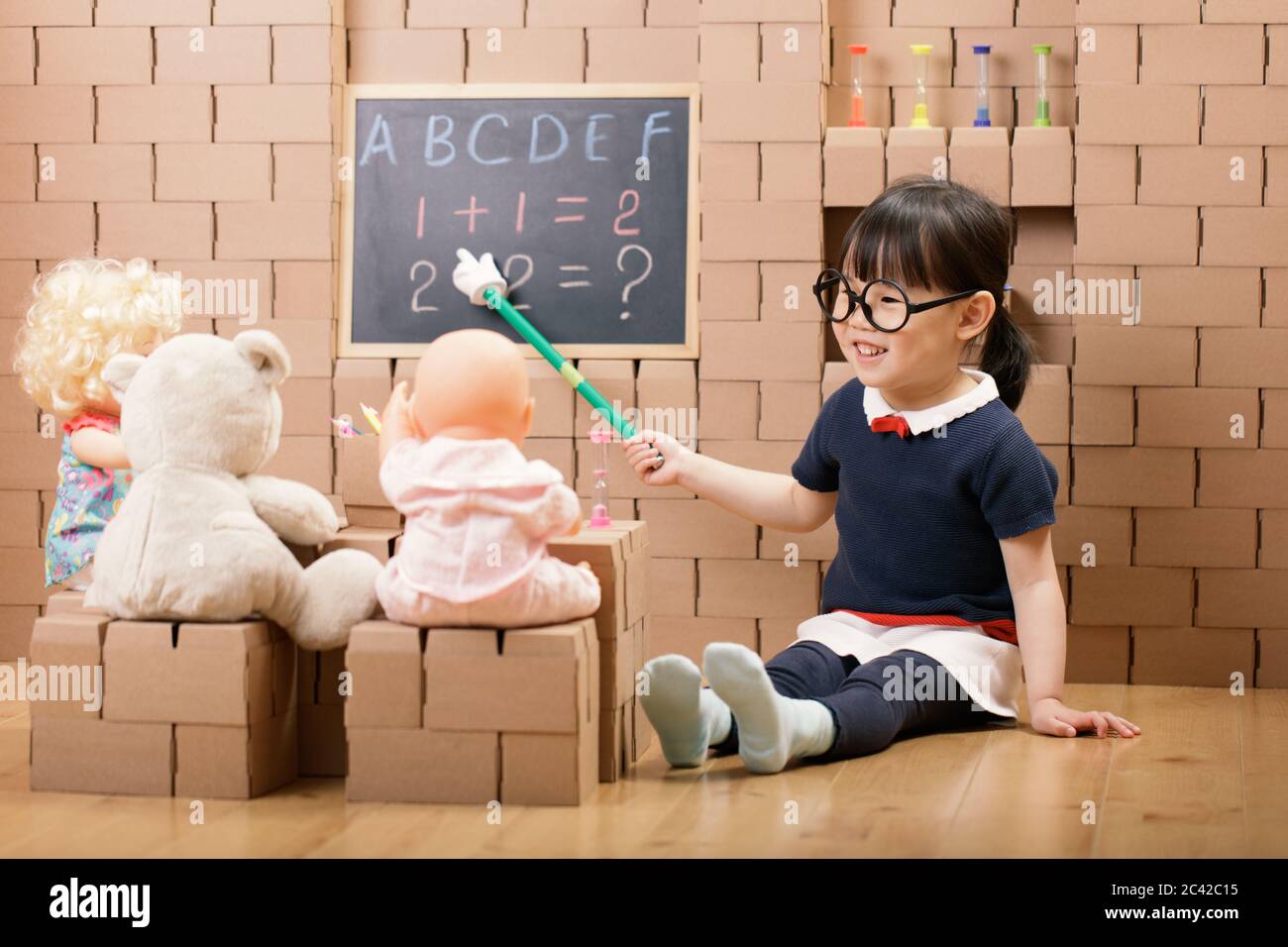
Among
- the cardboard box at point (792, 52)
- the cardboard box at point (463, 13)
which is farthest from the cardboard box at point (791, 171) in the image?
the cardboard box at point (463, 13)

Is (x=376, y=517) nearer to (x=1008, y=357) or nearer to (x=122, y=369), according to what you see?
(x=122, y=369)

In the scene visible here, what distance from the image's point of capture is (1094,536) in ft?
9.89

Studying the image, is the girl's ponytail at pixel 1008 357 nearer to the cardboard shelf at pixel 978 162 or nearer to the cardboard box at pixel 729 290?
the cardboard shelf at pixel 978 162

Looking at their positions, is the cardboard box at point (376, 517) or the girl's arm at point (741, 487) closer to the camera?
the cardboard box at point (376, 517)

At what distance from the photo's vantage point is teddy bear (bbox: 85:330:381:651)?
2072 mm

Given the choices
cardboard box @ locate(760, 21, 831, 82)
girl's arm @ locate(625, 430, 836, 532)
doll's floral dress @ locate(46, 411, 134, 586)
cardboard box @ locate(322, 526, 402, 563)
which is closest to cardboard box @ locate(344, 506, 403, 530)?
cardboard box @ locate(322, 526, 402, 563)

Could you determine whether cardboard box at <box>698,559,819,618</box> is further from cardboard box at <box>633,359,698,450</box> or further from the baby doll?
the baby doll

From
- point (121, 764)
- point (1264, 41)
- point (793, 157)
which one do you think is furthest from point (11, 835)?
point (1264, 41)

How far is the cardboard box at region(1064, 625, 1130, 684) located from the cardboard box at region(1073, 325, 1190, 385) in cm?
49

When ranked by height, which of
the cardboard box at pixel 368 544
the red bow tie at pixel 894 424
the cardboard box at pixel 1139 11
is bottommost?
the cardboard box at pixel 368 544

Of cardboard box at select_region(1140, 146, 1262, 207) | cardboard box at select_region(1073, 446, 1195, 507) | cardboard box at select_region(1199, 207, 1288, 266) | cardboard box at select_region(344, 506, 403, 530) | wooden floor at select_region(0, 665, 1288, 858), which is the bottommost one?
wooden floor at select_region(0, 665, 1288, 858)

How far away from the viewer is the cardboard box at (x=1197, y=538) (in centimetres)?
298

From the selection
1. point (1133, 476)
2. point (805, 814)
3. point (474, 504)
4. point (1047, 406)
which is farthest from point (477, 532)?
point (1133, 476)

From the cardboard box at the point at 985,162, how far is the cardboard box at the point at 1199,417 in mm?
486
